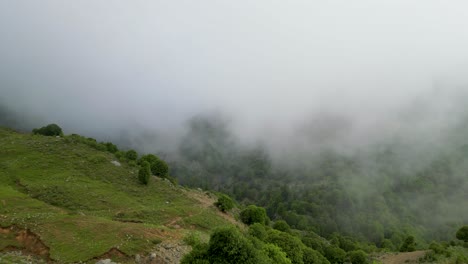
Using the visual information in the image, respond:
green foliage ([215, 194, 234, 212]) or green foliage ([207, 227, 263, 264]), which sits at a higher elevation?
green foliage ([215, 194, 234, 212])

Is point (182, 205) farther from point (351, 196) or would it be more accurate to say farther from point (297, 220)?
point (351, 196)

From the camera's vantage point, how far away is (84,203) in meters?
50.2

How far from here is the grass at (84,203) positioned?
109 feet


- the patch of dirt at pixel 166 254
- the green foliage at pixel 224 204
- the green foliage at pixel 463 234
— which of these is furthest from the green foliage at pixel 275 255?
the green foliage at pixel 463 234

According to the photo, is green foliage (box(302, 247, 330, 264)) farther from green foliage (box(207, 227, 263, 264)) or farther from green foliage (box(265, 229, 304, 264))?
green foliage (box(207, 227, 263, 264))

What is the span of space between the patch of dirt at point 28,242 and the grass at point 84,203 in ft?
1.71

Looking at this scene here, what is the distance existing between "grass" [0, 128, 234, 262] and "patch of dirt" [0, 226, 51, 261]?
520 mm

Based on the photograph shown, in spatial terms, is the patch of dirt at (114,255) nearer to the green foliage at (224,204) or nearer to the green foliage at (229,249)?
the green foliage at (229,249)

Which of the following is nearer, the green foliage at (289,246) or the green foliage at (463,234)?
the green foliage at (289,246)

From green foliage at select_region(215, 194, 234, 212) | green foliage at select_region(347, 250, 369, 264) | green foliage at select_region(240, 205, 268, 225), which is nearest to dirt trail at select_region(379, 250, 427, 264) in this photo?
green foliage at select_region(347, 250, 369, 264)

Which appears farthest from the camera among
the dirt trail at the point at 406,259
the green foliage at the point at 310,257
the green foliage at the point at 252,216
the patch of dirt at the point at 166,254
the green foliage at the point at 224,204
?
the green foliage at the point at 252,216

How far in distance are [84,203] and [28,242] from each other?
1761cm

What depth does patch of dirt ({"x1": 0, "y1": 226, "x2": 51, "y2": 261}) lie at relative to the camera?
103ft

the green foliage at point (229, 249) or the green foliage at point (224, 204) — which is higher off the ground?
the green foliage at point (224, 204)
